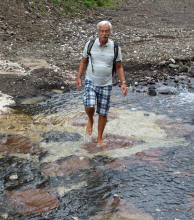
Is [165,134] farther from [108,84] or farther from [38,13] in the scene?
[38,13]

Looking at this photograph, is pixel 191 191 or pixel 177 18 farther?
pixel 177 18

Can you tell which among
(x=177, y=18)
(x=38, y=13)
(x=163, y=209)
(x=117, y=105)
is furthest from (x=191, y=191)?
(x=177, y=18)

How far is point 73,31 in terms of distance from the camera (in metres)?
14.4

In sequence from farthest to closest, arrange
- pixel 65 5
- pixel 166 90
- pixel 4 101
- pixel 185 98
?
pixel 65 5, pixel 166 90, pixel 185 98, pixel 4 101

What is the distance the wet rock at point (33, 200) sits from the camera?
414 centimetres

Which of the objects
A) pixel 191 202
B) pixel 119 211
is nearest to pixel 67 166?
pixel 119 211

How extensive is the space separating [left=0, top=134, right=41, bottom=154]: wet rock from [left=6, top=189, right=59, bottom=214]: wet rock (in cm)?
126

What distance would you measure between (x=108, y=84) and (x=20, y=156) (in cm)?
189

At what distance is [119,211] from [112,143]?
2071mm

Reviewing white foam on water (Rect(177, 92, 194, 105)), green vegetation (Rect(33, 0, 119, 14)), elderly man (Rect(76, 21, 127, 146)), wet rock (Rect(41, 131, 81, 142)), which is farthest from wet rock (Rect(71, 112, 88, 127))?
green vegetation (Rect(33, 0, 119, 14))

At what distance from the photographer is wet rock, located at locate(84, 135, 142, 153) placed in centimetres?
588

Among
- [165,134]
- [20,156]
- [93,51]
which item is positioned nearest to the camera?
[93,51]

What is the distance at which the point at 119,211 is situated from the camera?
4.17m

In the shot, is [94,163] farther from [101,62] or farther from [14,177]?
[101,62]
